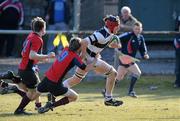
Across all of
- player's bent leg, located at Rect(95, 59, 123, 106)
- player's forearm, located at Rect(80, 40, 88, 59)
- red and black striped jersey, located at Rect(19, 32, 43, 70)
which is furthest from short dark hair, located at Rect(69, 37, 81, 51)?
player's bent leg, located at Rect(95, 59, 123, 106)

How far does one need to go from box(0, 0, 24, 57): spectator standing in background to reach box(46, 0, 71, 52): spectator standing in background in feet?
3.38

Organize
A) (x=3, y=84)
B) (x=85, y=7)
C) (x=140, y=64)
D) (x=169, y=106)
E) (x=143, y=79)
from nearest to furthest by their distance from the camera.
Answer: (x=3, y=84), (x=169, y=106), (x=143, y=79), (x=140, y=64), (x=85, y=7)

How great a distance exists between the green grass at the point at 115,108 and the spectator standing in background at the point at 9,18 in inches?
166

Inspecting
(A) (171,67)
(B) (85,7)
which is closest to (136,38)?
(A) (171,67)

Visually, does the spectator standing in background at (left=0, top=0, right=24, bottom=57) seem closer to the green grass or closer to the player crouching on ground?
the green grass

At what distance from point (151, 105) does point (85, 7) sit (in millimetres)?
10032

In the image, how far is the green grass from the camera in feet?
45.6

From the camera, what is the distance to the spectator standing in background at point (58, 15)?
81.4 ft

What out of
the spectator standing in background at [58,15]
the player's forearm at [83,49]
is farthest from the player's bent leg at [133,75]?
the spectator standing in background at [58,15]

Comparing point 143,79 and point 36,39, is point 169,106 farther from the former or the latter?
point 143,79

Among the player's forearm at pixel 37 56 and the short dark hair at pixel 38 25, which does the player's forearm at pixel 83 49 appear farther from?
the player's forearm at pixel 37 56

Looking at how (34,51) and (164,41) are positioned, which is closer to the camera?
(34,51)

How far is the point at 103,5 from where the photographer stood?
85.1 ft

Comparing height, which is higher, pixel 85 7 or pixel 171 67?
pixel 85 7
